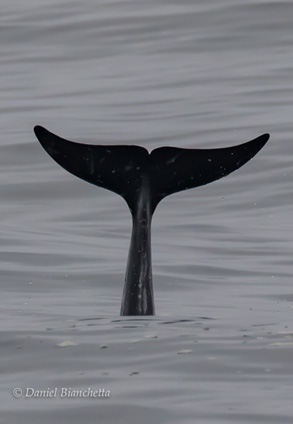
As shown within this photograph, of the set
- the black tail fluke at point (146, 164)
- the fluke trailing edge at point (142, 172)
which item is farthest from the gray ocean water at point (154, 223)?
the black tail fluke at point (146, 164)

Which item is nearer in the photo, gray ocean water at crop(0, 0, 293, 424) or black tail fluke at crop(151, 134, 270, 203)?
gray ocean water at crop(0, 0, 293, 424)

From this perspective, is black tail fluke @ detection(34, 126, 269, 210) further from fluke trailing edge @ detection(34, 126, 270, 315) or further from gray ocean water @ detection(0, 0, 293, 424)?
gray ocean water @ detection(0, 0, 293, 424)

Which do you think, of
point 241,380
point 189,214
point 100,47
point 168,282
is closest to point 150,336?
point 241,380

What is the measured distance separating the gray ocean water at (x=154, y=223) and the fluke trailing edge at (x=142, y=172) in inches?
13.5

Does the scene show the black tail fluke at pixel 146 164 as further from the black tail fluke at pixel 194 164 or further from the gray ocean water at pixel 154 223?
the gray ocean water at pixel 154 223

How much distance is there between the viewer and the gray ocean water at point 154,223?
9.76m

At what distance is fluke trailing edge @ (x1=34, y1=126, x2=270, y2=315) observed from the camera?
12.1m

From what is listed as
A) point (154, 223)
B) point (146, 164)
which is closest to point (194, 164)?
point (146, 164)

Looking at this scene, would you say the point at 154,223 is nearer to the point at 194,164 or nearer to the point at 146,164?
the point at 146,164

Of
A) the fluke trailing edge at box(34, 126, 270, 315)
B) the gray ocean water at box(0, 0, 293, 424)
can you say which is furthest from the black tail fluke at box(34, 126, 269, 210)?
the gray ocean water at box(0, 0, 293, 424)

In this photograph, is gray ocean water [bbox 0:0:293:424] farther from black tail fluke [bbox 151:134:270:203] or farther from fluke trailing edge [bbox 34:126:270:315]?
black tail fluke [bbox 151:134:270:203]

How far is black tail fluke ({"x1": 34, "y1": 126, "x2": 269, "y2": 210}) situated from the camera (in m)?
12.1

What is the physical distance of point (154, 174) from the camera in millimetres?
12438

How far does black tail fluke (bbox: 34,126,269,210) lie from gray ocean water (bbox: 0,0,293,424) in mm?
1185
